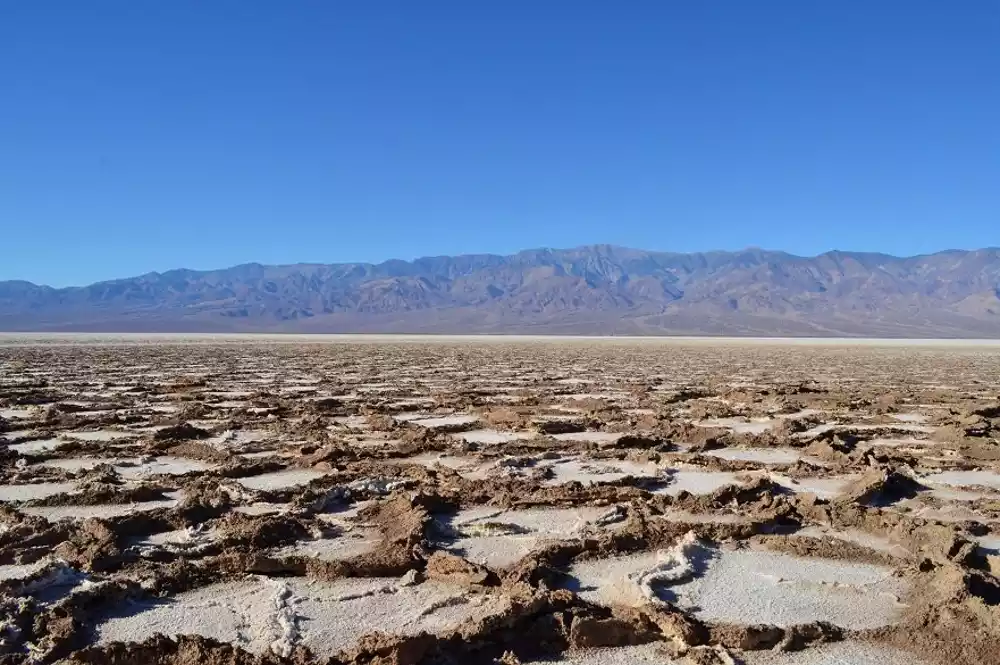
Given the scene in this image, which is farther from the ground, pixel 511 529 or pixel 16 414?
pixel 16 414

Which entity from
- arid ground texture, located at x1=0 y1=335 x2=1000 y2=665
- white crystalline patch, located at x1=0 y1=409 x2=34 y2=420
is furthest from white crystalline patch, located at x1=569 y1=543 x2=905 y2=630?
white crystalline patch, located at x1=0 y1=409 x2=34 y2=420

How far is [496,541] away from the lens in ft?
16.3

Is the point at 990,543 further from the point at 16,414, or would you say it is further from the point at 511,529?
the point at 16,414

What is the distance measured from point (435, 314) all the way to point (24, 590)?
170 m

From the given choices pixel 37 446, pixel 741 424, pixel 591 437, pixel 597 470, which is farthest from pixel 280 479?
pixel 741 424

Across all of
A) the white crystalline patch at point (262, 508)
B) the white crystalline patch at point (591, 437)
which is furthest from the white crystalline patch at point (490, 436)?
the white crystalline patch at point (262, 508)

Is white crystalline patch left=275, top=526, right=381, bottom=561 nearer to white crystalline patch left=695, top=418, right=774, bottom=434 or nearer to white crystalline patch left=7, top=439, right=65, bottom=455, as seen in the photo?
white crystalline patch left=7, top=439, right=65, bottom=455

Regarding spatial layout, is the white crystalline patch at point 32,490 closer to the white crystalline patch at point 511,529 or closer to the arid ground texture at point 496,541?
the arid ground texture at point 496,541

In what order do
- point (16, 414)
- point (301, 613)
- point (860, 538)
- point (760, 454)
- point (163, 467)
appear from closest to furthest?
point (301, 613) < point (860, 538) < point (163, 467) < point (760, 454) < point (16, 414)

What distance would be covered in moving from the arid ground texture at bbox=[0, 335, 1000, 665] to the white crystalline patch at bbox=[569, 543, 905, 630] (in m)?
0.02

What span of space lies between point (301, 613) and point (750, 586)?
2.28 metres

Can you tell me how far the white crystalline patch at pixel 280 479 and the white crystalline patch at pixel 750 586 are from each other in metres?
2.93

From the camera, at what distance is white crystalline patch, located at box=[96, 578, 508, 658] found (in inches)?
138

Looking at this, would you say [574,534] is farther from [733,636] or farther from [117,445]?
[117,445]
